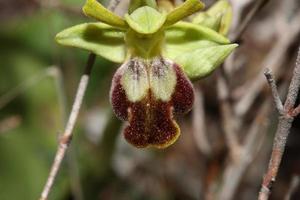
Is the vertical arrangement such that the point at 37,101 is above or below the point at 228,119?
below

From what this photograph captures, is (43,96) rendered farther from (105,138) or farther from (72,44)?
(72,44)

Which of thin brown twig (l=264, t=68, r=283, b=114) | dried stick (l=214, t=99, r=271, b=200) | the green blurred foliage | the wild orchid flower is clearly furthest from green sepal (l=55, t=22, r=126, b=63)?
the green blurred foliage

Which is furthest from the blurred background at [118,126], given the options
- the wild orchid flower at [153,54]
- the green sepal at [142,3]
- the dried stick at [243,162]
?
the green sepal at [142,3]

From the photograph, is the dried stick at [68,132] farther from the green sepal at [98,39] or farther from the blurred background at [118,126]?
the blurred background at [118,126]

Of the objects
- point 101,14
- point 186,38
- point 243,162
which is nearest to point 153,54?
point 186,38

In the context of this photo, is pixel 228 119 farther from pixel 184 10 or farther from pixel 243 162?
pixel 184 10

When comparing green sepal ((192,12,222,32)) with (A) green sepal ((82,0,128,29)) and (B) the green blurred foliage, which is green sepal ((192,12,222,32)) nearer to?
(A) green sepal ((82,0,128,29))

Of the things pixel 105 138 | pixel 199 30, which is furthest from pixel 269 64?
pixel 199 30
